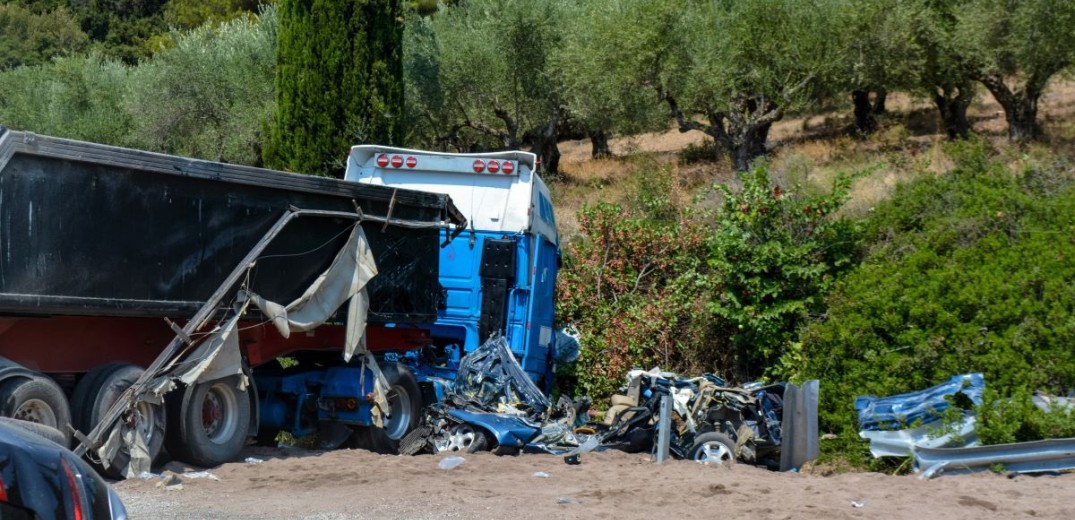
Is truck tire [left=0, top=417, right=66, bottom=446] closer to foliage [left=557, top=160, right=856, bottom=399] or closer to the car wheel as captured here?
the car wheel

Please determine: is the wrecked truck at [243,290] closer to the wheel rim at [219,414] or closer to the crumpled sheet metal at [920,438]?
the wheel rim at [219,414]

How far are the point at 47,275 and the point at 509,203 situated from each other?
19.5ft

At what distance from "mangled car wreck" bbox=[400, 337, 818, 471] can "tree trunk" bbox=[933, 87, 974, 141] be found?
19262 millimetres

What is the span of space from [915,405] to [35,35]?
5255 cm

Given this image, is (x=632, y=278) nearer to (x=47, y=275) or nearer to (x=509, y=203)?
(x=509, y=203)

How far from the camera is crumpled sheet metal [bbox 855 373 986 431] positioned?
9.74 meters

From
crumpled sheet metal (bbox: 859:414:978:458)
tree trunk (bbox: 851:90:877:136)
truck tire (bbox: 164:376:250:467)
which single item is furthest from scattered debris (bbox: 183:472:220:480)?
tree trunk (bbox: 851:90:877:136)

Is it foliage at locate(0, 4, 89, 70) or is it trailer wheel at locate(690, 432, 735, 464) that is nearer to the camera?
trailer wheel at locate(690, 432, 735, 464)

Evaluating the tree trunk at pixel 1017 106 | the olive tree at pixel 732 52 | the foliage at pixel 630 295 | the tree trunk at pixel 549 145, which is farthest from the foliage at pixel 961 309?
the tree trunk at pixel 549 145

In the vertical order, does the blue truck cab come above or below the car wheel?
above

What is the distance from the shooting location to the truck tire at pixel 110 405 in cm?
789

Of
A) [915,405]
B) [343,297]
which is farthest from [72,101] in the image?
[915,405]

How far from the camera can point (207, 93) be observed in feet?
84.9

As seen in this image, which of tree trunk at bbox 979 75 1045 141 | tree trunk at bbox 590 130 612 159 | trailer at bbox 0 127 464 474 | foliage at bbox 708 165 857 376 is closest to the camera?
trailer at bbox 0 127 464 474
